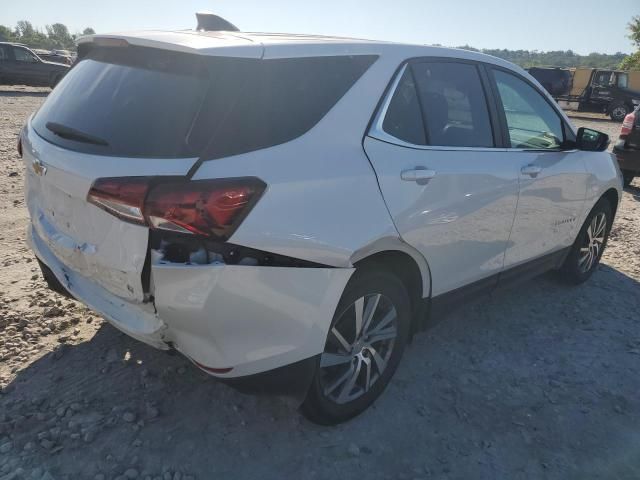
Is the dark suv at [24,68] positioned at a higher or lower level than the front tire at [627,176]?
lower

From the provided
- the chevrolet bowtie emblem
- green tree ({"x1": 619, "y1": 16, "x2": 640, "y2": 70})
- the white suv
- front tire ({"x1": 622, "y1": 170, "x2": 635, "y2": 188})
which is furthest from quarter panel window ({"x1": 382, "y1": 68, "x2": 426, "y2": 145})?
green tree ({"x1": 619, "y1": 16, "x2": 640, "y2": 70})

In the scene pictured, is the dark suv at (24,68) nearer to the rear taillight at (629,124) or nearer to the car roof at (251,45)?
the rear taillight at (629,124)

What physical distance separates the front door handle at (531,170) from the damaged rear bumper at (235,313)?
5.43 feet

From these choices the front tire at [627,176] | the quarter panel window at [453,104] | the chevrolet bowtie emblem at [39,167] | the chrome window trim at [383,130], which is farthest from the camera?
the front tire at [627,176]

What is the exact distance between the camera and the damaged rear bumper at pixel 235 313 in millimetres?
1999

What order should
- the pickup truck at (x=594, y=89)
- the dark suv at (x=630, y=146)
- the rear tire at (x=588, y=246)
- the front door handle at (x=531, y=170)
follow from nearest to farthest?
the front door handle at (x=531, y=170) < the rear tire at (x=588, y=246) < the dark suv at (x=630, y=146) < the pickup truck at (x=594, y=89)

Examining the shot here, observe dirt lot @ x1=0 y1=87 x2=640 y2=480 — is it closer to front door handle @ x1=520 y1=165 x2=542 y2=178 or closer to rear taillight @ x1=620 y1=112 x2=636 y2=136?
front door handle @ x1=520 y1=165 x2=542 y2=178

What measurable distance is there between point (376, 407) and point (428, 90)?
5.71ft

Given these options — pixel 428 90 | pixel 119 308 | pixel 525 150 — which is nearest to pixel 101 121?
pixel 119 308

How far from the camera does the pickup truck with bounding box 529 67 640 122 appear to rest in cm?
2248

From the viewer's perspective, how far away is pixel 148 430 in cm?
254

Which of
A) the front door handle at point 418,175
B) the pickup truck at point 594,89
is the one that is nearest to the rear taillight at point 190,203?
the front door handle at point 418,175

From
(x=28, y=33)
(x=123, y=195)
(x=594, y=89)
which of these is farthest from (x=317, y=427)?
(x=28, y=33)

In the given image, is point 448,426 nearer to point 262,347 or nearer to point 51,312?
point 262,347
